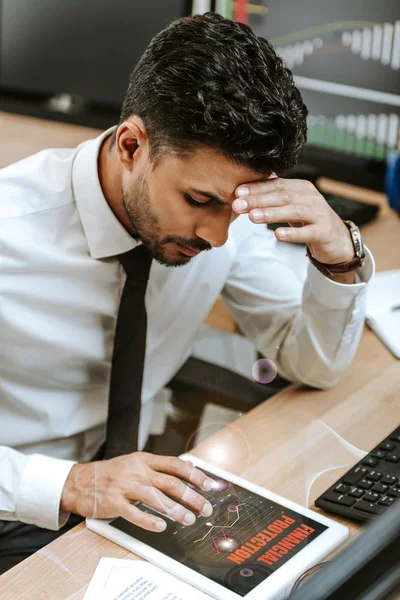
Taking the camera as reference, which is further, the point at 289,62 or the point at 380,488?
the point at 289,62

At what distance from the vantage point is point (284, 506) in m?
0.92

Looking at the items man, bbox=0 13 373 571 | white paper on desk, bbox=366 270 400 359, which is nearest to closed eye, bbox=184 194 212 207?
man, bbox=0 13 373 571

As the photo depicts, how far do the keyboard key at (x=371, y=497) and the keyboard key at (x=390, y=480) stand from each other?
43 millimetres

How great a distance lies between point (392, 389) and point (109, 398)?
16.8 inches

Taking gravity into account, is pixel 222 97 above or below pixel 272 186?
above

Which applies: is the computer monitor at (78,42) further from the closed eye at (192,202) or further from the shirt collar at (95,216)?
the closed eye at (192,202)

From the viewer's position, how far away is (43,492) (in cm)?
99

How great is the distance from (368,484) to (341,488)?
0.03 meters

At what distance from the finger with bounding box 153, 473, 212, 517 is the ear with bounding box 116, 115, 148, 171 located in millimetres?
425

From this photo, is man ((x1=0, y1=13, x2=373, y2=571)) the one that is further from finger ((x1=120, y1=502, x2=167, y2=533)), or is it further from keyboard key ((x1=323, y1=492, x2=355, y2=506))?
keyboard key ((x1=323, y1=492, x2=355, y2=506))

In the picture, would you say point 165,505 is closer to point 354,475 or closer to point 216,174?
point 354,475

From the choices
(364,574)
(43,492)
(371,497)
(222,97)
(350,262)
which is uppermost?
(222,97)

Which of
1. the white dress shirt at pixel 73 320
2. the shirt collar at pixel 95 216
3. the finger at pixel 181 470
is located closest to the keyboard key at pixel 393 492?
the finger at pixel 181 470

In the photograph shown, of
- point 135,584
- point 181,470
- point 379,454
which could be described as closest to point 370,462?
point 379,454
